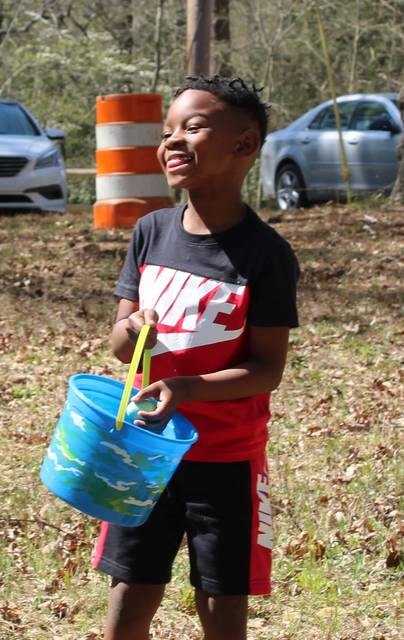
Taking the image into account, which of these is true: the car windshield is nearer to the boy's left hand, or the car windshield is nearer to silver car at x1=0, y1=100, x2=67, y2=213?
silver car at x1=0, y1=100, x2=67, y2=213

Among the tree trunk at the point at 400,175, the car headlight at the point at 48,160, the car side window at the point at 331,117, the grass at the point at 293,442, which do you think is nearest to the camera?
the grass at the point at 293,442

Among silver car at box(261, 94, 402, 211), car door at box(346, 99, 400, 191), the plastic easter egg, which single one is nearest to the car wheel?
silver car at box(261, 94, 402, 211)

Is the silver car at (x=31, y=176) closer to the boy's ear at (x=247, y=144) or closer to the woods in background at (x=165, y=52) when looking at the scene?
the woods in background at (x=165, y=52)

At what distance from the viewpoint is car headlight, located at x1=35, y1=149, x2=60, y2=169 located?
14.7 metres

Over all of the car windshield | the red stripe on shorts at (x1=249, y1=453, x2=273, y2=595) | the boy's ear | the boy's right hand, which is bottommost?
the car windshield

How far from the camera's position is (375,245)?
10664 mm

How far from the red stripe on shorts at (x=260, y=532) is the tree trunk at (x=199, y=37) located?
8034 millimetres

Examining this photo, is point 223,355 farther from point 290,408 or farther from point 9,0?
point 9,0

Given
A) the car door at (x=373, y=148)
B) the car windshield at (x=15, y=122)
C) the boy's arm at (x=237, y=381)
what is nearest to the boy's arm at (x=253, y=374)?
the boy's arm at (x=237, y=381)

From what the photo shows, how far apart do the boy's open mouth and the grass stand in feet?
5.82

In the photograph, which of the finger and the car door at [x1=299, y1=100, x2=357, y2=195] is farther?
the car door at [x1=299, y1=100, x2=357, y2=195]

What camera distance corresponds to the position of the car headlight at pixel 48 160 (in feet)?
48.3

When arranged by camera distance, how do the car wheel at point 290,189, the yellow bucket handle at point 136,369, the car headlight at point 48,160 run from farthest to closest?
A: the car wheel at point 290,189 → the car headlight at point 48,160 → the yellow bucket handle at point 136,369

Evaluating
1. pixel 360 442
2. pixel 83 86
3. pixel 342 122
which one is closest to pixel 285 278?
pixel 360 442
